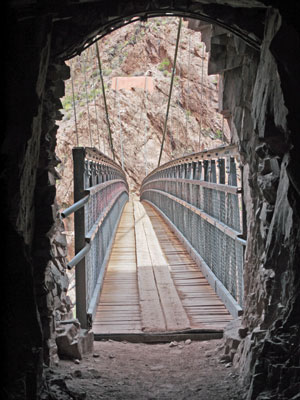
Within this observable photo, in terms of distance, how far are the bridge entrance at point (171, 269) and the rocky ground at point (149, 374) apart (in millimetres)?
250

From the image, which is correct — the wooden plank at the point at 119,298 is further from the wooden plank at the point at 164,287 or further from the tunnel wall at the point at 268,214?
the tunnel wall at the point at 268,214

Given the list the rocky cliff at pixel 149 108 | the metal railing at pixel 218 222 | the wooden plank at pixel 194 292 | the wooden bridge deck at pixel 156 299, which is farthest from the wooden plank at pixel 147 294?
the rocky cliff at pixel 149 108

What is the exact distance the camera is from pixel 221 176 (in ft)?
15.1

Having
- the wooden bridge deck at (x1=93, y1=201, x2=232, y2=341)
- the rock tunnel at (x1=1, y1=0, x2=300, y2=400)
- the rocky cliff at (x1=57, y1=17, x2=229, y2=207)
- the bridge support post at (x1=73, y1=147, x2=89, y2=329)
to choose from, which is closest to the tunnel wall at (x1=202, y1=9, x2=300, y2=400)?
the rock tunnel at (x1=1, y1=0, x2=300, y2=400)

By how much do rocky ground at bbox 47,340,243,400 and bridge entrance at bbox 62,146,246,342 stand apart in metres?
0.25

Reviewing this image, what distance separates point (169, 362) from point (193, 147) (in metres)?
27.2

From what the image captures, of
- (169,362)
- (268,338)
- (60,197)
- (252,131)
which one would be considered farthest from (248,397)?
(60,197)

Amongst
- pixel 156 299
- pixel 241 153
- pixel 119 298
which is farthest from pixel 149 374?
pixel 119 298

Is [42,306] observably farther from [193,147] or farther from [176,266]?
[193,147]

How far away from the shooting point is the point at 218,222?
4.61 metres

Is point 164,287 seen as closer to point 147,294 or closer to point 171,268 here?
point 147,294

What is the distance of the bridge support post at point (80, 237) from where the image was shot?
3.58 m

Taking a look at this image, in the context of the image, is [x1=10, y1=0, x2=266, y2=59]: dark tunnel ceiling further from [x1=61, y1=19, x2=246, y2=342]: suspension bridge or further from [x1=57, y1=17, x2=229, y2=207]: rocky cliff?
[x1=57, y1=17, x2=229, y2=207]: rocky cliff

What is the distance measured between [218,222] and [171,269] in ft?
4.95
